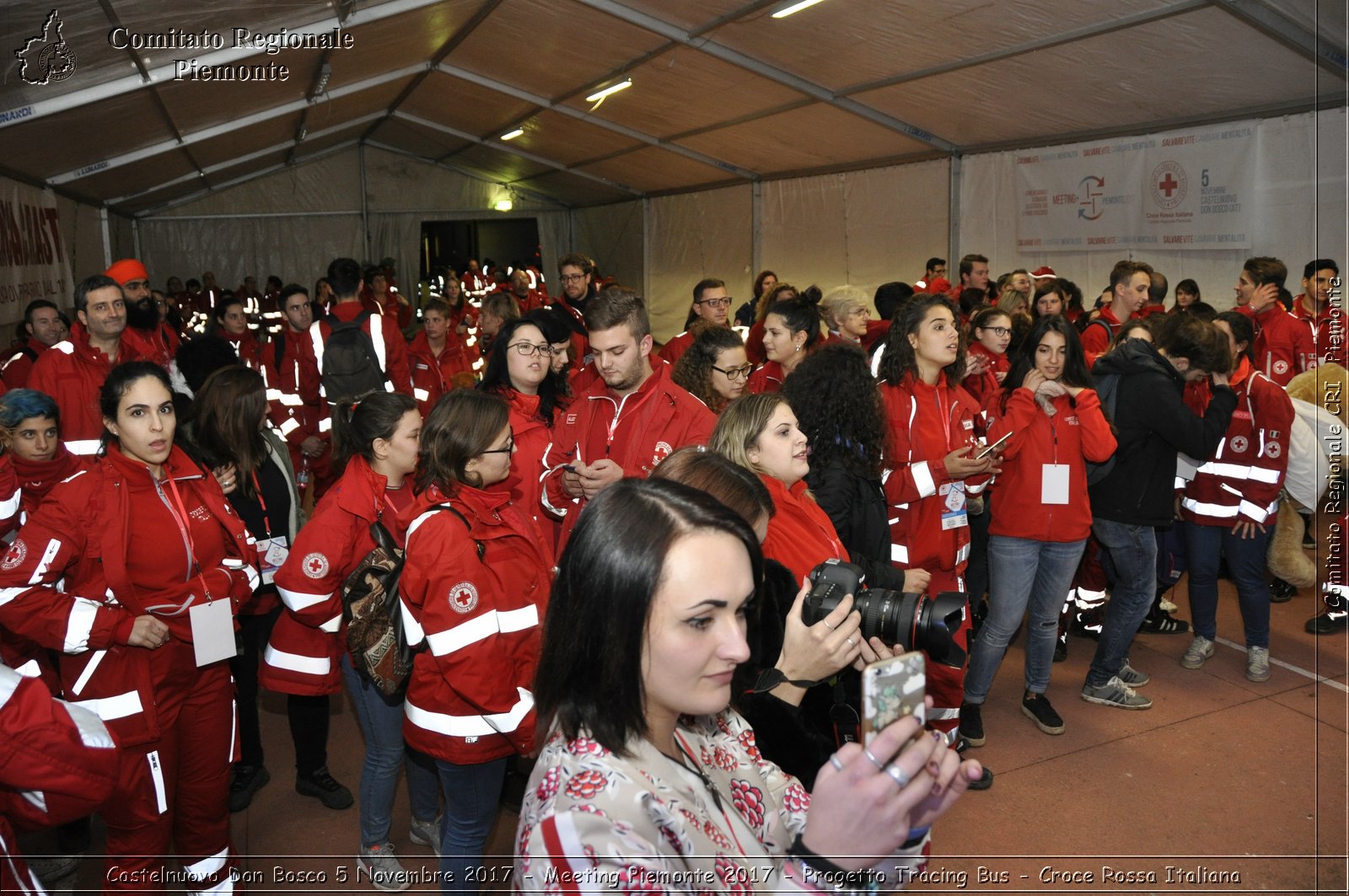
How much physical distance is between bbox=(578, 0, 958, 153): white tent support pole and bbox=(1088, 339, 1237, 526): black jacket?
681 centimetres

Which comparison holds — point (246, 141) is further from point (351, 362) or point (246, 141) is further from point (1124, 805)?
point (1124, 805)

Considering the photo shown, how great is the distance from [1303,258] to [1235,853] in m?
6.24

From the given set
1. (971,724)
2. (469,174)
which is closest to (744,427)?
(971,724)

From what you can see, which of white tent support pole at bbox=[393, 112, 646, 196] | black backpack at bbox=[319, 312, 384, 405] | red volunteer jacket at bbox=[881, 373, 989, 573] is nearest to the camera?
red volunteer jacket at bbox=[881, 373, 989, 573]

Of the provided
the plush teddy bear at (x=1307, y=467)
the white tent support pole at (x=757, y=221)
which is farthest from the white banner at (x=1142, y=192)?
the white tent support pole at (x=757, y=221)

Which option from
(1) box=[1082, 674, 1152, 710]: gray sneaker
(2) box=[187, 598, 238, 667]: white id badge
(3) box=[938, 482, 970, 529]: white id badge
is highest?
(3) box=[938, 482, 970, 529]: white id badge

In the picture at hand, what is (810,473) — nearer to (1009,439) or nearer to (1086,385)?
(1009,439)

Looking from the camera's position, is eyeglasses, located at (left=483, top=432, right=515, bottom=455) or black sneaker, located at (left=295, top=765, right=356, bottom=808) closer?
eyeglasses, located at (left=483, top=432, right=515, bottom=455)

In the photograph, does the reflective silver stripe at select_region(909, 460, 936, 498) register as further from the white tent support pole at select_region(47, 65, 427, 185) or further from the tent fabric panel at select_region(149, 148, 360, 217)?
the tent fabric panel at select_region(149, 148, 360, 217)

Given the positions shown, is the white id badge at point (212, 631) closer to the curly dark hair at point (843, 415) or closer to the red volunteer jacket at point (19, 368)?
the curly dark hair at point (843, 415)

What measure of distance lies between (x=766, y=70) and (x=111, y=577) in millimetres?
9323

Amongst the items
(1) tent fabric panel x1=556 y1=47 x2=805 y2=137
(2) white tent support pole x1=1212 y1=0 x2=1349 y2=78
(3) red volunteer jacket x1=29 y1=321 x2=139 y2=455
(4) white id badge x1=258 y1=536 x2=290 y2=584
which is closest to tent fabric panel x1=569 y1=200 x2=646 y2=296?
(1) tent fabric panel x1=556 y1=47 x2=805 y2=137

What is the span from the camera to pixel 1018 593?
3.96 meters

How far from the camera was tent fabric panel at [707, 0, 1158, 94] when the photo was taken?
23.5 ft
